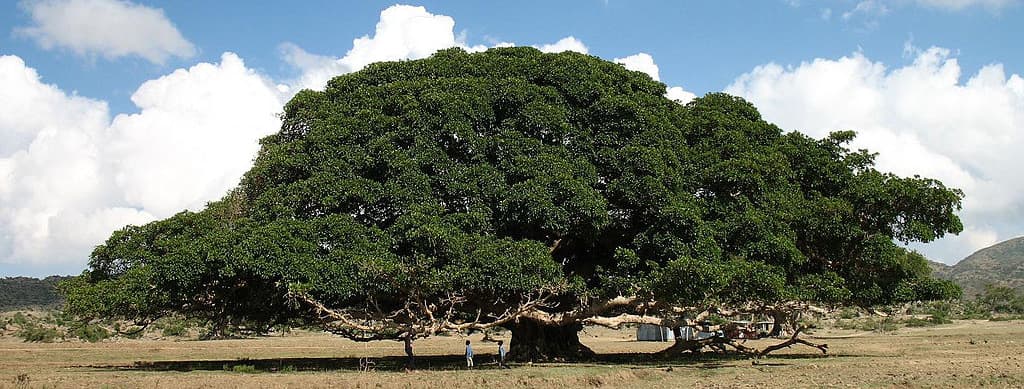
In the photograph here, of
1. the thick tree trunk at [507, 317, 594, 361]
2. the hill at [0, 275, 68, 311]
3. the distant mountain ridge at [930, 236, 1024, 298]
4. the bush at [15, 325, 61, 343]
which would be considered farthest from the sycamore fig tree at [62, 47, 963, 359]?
the distant mountain ridge at [930, 236, 1024, 298]

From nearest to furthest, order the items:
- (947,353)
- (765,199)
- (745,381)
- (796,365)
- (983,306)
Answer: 1. (745,381)
2. (765,199)
3. (796,365)
4. (947,353)
5. (983,306)

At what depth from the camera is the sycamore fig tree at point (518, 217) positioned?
70.8ft

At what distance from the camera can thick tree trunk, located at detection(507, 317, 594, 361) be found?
28.2 m

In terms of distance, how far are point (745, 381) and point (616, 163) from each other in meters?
6.78

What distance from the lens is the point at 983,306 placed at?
97750 mm

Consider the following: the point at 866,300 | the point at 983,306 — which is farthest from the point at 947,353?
the point at 983,306

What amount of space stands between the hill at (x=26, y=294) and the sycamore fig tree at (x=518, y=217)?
98011 mm

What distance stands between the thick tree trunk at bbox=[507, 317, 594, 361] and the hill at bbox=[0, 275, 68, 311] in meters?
98.3

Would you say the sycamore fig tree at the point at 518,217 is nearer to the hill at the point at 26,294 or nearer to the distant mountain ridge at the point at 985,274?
the hill at the point at 26,294

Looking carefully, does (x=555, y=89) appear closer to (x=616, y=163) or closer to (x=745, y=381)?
(x=616, y=163)

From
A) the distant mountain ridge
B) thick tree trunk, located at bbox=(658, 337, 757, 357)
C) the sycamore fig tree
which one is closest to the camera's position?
the sycamore fig tree

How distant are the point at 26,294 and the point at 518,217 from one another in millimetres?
121661

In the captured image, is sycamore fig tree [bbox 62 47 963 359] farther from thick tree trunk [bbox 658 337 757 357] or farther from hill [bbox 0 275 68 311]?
hill [bbox 0 275 68 311]

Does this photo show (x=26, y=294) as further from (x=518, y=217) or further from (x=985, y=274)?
(x=985, y=274)
